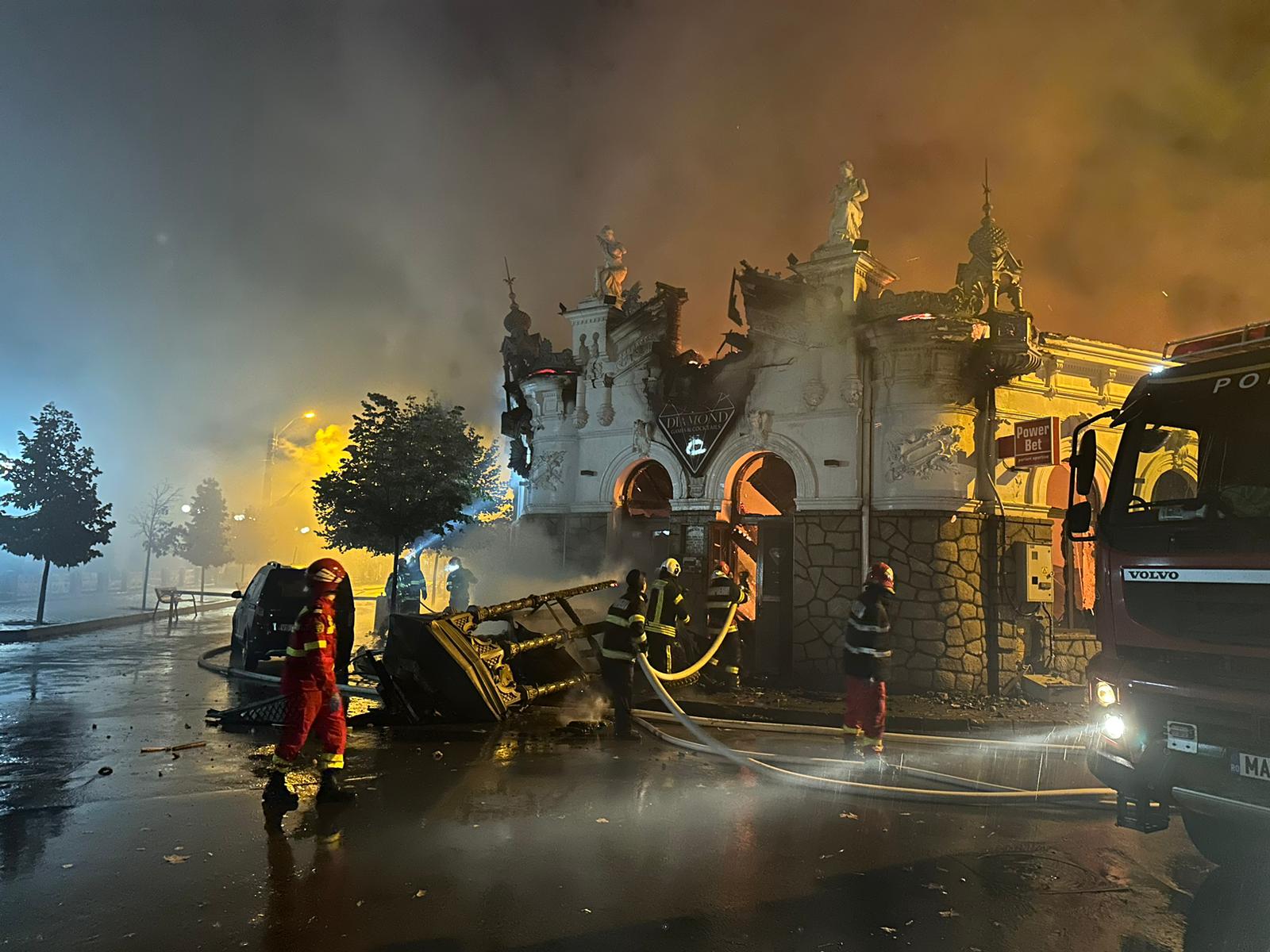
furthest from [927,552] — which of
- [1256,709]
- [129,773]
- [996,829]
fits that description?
[129,773]

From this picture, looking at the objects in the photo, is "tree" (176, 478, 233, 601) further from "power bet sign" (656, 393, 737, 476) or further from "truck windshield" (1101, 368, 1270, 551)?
"truck windshield" (1101, 368, 1270, 551)

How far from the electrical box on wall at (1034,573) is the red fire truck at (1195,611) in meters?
6.86

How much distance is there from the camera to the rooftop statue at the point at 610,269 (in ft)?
54.7

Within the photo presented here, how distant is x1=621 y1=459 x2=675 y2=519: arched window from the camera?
16062 millimetres

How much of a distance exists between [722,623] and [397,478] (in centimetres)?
892

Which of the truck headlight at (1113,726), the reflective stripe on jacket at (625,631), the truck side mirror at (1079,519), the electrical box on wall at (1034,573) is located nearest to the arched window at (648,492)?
the electrical box on wall at (1034,573)

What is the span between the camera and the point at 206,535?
4378 centimetres

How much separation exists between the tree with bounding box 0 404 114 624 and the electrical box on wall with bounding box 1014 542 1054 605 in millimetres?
22281

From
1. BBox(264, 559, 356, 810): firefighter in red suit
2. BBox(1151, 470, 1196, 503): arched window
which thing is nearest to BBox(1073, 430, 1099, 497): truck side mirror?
BBox(1151, 470, 1196, 503): arched window

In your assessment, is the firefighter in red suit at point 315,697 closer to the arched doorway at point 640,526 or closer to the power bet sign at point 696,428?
the power bet sign at point 696,428

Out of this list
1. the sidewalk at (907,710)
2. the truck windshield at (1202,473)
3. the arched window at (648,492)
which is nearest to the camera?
the truck windshield at (1202,473)

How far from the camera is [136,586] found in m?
48.1

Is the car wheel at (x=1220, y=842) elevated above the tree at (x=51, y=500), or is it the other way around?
the tree at (x=51, y=500)

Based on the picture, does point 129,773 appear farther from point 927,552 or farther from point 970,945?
point 927,552
